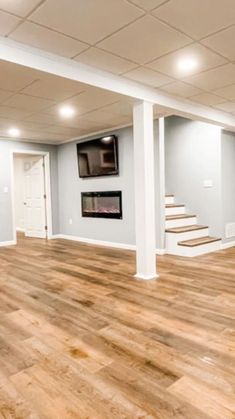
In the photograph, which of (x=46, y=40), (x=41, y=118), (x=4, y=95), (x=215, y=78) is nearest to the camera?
(x=46, y=40)

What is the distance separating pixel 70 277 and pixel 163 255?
6.06 ft

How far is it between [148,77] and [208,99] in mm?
1267

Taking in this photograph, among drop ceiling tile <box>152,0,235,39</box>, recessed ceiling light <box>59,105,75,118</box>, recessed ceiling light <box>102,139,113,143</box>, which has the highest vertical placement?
drop ceiling tile <box>152,0,235,39</box>

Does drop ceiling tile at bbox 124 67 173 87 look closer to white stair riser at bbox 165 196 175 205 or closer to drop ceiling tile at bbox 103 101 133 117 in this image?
drop ceiling tile at bbox 103 101 133 117

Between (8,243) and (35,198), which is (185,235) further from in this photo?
(35,198)

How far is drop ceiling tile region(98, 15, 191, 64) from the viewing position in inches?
95.5

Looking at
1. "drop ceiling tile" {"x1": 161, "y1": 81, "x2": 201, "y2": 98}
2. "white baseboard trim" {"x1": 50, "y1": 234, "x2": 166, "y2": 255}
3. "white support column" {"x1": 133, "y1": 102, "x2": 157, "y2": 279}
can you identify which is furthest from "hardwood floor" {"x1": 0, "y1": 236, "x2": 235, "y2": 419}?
"drop ceiling tile" {"x1": 161, "y1": 81, "x2": 201, "y2": 98}

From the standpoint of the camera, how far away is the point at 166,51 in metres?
2.83

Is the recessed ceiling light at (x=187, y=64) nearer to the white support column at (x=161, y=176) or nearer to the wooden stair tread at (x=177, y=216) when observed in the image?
the white support column at (x=161, y=176)

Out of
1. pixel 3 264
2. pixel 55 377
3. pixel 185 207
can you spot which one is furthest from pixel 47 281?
pixel 185 207

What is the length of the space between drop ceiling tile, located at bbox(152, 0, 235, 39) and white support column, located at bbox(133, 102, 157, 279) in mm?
1327

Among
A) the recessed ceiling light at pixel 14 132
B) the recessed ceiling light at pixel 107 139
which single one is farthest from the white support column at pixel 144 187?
the recessed ceiling light at pixel 14 132

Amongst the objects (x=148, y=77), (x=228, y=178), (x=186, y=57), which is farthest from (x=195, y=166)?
(x=186, y=57)

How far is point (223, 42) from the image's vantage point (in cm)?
271
